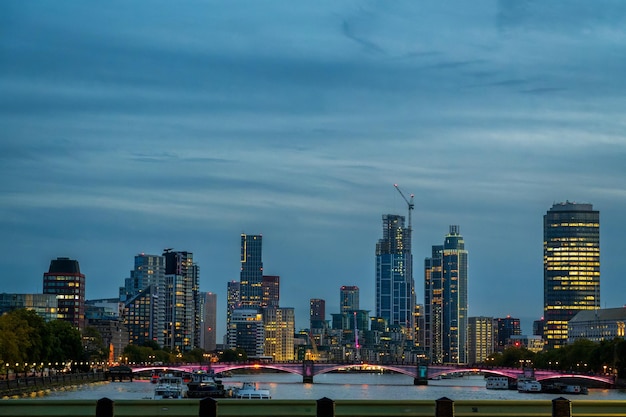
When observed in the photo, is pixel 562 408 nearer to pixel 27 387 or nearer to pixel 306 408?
pixel 306 408

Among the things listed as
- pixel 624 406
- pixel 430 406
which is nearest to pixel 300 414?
pixel 430 406

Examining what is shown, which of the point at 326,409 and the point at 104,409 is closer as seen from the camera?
the point at 326,409

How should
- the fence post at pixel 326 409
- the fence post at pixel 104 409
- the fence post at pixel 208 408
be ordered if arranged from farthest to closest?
the fence post at pixel 104 409
the fence post at pixel 326 409
the fence post at pixel 208 408

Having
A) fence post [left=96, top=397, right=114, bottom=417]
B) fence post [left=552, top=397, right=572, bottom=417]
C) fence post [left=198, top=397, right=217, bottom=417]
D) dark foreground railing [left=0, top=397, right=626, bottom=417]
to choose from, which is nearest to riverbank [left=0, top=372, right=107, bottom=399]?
dark foreground railing [left=0, top=397, right=626, bottom=417]

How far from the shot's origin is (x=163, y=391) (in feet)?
490

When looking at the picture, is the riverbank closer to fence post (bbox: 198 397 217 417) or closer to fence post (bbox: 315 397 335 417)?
fence post (bbox: 198 397 217 417)

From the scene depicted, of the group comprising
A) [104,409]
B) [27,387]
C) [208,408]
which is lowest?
[27,387]

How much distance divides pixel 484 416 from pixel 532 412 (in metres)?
1.57

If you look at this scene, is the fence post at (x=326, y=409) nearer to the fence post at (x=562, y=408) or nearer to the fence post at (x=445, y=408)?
the fence post at (x=445, y=408)

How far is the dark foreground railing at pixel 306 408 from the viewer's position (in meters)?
36.4

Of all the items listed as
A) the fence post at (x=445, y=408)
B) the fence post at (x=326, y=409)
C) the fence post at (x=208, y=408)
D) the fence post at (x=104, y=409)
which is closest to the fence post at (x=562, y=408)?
the fence post at (x=445, y=408)

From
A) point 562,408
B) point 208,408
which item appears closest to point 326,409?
point 208,408

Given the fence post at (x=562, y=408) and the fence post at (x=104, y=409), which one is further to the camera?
the fence post at (x=562, y=408)

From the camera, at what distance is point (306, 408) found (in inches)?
1457
